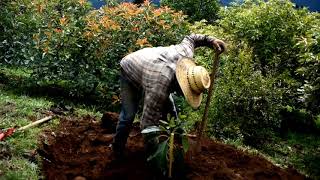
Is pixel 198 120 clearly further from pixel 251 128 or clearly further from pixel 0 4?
pixel 0 4

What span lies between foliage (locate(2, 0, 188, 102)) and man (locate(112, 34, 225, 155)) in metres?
3.05

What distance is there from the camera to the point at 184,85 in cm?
451

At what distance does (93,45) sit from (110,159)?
344 centimetres

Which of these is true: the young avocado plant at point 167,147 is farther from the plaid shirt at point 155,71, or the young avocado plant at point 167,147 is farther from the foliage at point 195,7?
the foliage at point 195,7

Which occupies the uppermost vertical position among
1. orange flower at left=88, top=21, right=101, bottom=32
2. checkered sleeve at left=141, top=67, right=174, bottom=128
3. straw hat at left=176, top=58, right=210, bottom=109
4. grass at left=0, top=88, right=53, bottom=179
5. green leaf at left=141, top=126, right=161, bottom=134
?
orange flower at left=88, top=21, right=101, bottom=32

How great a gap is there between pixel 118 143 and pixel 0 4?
5302mm

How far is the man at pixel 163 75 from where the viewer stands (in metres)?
4.54

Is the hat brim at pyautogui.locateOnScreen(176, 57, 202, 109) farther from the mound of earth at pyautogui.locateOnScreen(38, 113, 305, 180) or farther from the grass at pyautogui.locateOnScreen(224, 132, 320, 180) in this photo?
the grass at pyautogui.locateOnScreen(224, 132, 320, 180)

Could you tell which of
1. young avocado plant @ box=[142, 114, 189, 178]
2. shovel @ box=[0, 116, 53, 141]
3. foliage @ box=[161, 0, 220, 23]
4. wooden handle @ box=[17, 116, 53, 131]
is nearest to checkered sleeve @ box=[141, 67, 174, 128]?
young avocado plant @ box=[142, 114, 189, 178]

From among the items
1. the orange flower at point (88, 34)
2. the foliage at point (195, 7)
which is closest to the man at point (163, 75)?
the orange flower at point (88, 34)

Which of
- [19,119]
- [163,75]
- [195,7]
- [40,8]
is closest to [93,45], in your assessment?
[40,8]

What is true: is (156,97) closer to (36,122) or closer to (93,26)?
(36,122)

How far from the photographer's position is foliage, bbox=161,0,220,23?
15359 millimetres

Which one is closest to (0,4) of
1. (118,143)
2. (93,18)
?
(93,18)
